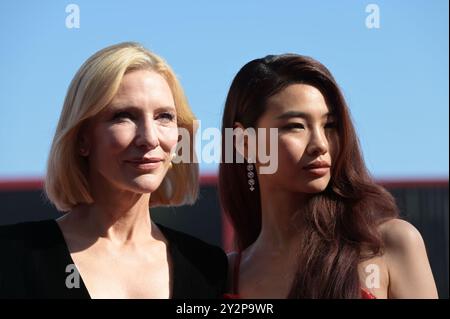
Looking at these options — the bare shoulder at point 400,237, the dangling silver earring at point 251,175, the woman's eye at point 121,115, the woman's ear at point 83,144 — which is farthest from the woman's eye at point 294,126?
the woman's ear at point 83,144

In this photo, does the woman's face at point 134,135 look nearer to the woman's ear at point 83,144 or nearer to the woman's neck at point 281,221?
the woman's ear at point 83,144

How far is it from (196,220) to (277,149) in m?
6.34

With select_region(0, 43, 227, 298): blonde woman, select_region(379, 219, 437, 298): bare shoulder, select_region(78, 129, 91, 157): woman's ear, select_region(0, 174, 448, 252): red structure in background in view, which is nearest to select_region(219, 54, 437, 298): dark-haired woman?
select_region(379, 219, 437, 298): bare shoulder

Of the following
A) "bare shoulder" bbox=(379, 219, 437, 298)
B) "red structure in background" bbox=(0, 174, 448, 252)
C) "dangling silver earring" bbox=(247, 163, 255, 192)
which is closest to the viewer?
"bare shoulder" bbox=(379, 219, 437, 298)

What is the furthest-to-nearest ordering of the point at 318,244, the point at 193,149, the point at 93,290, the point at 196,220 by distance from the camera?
the point at 196,220
the point at 193,149
the point at 318,244
the point at 93,290

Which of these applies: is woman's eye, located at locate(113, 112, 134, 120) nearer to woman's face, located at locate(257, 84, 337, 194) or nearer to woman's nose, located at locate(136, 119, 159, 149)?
woman's nose, located at locate(136, 119, 159, 149)

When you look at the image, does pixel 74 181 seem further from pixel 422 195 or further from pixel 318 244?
pixel 422 195

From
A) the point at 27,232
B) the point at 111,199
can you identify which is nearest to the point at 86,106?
the point at 111,199

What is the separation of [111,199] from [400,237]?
1552 mm

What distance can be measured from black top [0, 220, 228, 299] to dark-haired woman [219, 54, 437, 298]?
0.19m

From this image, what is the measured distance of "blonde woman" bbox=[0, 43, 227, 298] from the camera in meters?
3.96

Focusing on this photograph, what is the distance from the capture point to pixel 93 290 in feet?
13.0

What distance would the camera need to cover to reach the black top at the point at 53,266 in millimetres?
3881

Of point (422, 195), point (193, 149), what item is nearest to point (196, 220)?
point (422, 195)
